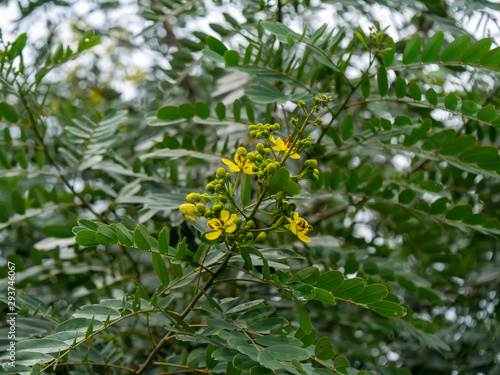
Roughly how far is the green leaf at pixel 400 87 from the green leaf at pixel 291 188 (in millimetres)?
489

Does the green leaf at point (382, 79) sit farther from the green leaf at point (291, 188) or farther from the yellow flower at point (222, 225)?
the yellow flower at point (222, 225)

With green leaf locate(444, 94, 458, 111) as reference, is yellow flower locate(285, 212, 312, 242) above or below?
below

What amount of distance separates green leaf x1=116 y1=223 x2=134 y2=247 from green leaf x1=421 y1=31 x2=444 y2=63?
2.74ft

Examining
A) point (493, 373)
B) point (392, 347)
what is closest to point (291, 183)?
point (493, 373)

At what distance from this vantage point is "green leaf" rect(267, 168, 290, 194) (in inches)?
31.9

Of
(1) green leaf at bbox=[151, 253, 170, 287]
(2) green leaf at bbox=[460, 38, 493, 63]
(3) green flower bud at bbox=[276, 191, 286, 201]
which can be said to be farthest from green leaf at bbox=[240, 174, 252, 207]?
(2) green leaf at bbox=[460, 38, 493, 63]

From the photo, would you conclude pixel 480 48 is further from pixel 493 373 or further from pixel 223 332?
pixel 493 373

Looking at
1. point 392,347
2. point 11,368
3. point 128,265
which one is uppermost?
point 11,368

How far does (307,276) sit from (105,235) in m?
0.39

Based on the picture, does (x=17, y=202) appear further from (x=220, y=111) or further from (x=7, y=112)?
(x=220, y=111)

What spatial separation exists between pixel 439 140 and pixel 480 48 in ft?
0.78

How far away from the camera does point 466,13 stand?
1.47 m

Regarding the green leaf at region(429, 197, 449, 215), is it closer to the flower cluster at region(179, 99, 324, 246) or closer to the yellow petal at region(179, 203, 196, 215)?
the flower cluster at region(179, 99, 324, 246)

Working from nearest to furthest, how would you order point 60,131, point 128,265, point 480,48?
1. point 480,48
2. point 128,265
3. point 60,131
